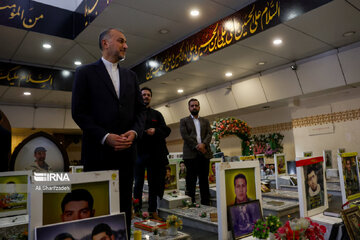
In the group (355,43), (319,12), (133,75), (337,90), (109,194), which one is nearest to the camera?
(109,194)

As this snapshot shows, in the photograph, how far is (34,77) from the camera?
6.25m

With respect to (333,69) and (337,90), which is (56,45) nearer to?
(333,69)

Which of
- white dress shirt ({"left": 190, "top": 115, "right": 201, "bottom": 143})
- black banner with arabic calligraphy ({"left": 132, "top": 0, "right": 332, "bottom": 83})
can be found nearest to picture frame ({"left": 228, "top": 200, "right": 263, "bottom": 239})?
white dress shirt ({"left": 190, "top": 115, "right": 201, "bottom": 143})

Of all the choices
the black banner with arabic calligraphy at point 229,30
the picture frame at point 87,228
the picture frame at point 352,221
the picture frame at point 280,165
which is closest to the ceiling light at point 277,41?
the black banner with arabic calligraphy at point 229,30

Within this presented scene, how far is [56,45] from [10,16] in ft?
3.19

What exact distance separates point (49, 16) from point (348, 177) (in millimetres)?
4947

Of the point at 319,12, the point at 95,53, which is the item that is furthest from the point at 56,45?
the point at 319,12

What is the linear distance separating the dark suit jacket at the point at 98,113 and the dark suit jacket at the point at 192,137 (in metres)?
2.23

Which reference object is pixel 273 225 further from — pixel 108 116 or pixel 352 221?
pixel 108 116

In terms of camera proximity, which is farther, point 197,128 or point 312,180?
point 197,128

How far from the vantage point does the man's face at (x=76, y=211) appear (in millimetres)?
1089

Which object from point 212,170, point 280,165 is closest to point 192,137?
point 212,170

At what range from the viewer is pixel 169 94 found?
8016 millimetres

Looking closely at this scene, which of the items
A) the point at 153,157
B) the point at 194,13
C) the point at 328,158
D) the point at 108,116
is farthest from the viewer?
the point at 328,158
